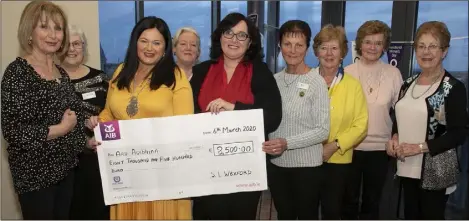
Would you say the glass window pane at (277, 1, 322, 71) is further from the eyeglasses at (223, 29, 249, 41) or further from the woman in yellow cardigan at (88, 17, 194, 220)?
the woman in yellow cardigan at (88, 17, 194, 220)

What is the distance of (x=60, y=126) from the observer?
6.90 ft

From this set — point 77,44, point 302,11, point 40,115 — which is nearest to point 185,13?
point 302,11

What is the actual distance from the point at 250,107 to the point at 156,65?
578mm

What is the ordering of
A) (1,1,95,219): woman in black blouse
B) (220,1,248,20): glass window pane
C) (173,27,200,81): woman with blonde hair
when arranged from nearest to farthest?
(1,1,95,219): woman in black blouse, (173,27,200,81): woman with blonde hair, (220,1,248,20): glass window pane

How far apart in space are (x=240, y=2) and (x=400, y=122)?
9.95ft

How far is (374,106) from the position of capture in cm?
292

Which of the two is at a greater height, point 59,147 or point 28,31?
point 28,31

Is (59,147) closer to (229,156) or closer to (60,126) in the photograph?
(60,126)

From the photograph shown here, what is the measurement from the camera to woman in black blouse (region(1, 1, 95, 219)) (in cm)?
199

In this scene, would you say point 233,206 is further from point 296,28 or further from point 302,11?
point 302,11

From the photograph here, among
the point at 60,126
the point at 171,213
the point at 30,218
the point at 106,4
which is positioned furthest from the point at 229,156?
the point at 106,4

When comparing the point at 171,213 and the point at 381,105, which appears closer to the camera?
the point at 171,213

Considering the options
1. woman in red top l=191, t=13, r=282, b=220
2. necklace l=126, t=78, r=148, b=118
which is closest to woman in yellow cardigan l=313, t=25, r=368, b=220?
woman in red top l=191, t=13, r=282, b=220

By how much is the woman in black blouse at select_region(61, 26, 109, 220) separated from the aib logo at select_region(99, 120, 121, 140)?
24.9 inches
